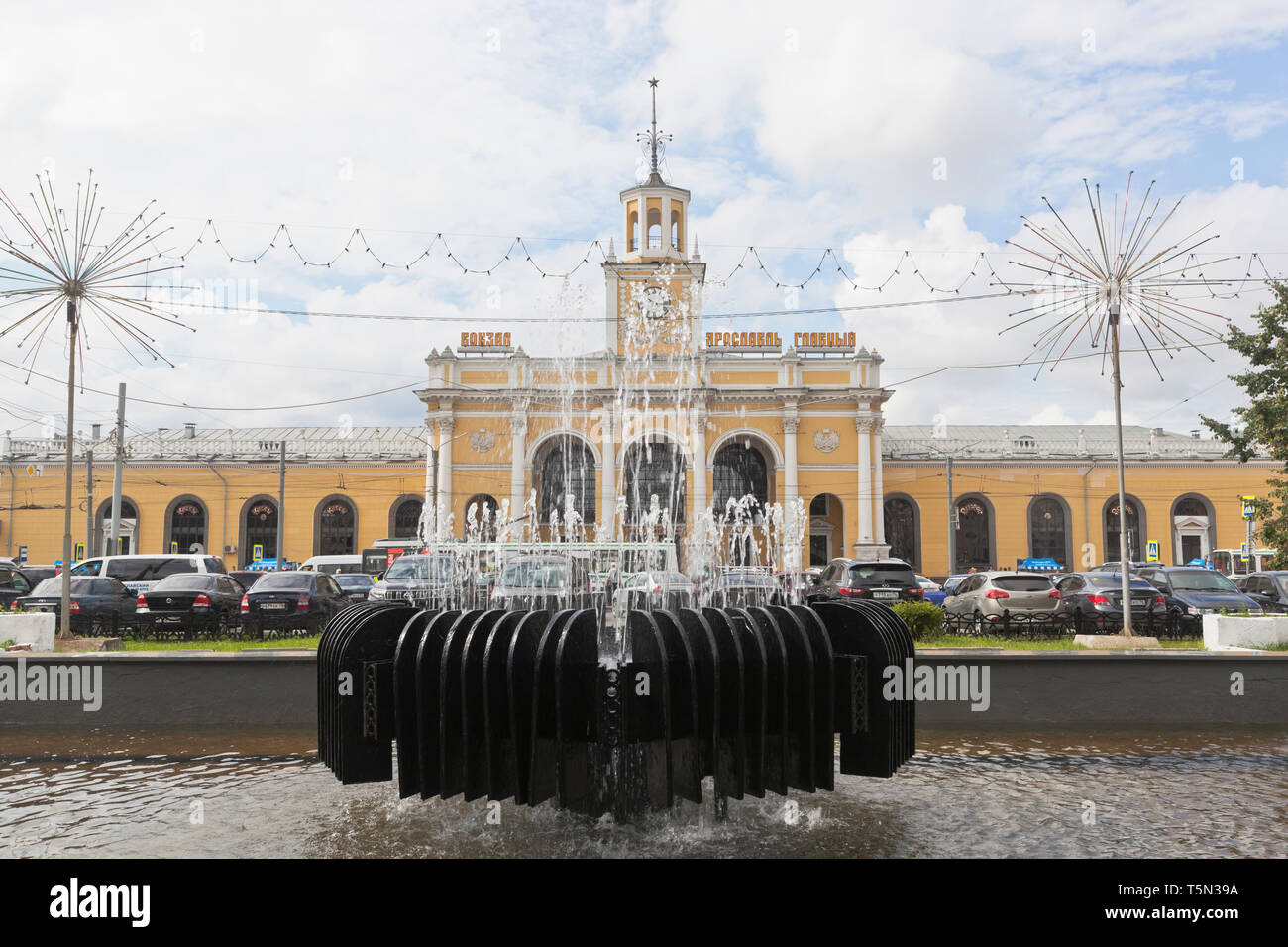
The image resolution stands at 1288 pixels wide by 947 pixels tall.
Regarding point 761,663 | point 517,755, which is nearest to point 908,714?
point 761,663

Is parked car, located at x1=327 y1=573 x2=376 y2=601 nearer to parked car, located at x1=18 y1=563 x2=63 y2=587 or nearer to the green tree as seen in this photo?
parked car, located at x1=18 y1=563 x2=63 y2=587

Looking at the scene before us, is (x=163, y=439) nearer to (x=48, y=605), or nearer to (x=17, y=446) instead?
(x=17, y=446)

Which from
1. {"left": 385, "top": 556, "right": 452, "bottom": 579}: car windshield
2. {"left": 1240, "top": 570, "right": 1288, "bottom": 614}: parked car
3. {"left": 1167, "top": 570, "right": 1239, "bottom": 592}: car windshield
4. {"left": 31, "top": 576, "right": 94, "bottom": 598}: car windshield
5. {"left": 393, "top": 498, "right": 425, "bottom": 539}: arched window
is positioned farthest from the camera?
{"left": 393, "top": 498, "right": 425, "bottom": 539}: arched window

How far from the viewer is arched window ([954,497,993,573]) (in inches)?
1815

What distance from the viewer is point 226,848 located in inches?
225

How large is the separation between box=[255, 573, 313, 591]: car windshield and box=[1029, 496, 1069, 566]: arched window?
38.0 m

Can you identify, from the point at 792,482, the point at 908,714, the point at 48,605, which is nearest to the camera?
the point at 908,714

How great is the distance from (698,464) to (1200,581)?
26.6 meters

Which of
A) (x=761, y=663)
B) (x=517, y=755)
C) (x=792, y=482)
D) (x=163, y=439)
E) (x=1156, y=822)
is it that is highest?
(x=163, y=439)

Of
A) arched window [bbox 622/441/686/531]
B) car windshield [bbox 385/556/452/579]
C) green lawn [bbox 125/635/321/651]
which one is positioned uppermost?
arched window [bbox 622/441/686/531]

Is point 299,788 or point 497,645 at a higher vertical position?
point 497,645

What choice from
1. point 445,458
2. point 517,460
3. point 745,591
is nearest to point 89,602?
point 745,591

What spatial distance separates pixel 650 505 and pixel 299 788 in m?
36.1

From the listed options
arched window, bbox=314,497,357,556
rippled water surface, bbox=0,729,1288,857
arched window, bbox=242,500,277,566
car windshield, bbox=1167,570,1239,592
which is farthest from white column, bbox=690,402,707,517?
rippled water surface, bbox=0,729,1288,857
